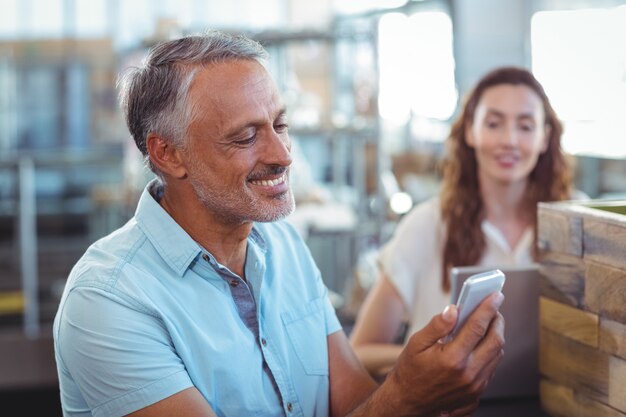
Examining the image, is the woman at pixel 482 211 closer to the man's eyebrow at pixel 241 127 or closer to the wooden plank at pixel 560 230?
the wooden plank at pixel 560 230

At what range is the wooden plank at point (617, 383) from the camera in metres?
1.34

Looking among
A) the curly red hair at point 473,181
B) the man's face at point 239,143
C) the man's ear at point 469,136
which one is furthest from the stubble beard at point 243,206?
the man's ear at point 469,136

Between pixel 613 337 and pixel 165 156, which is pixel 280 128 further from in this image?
pixel 613 337

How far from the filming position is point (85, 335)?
4.41ft

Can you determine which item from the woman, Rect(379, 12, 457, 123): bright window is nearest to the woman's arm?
the woman

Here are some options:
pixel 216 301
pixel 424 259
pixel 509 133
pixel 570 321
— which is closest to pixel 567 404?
pixel 570 321

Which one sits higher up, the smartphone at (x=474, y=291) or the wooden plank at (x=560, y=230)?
the wooden plank at (x=560, y=230)

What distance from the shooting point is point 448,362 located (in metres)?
1.27

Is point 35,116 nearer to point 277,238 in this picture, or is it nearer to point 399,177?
point 399,177

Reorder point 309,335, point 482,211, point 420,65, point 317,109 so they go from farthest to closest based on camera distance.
Answer: point 420,65
point 317,109
point 482,211
point 309,335

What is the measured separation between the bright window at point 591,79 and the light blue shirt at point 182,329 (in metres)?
2.82

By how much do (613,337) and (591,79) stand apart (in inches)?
129

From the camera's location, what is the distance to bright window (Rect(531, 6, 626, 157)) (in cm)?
418

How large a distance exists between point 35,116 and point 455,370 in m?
6.17
